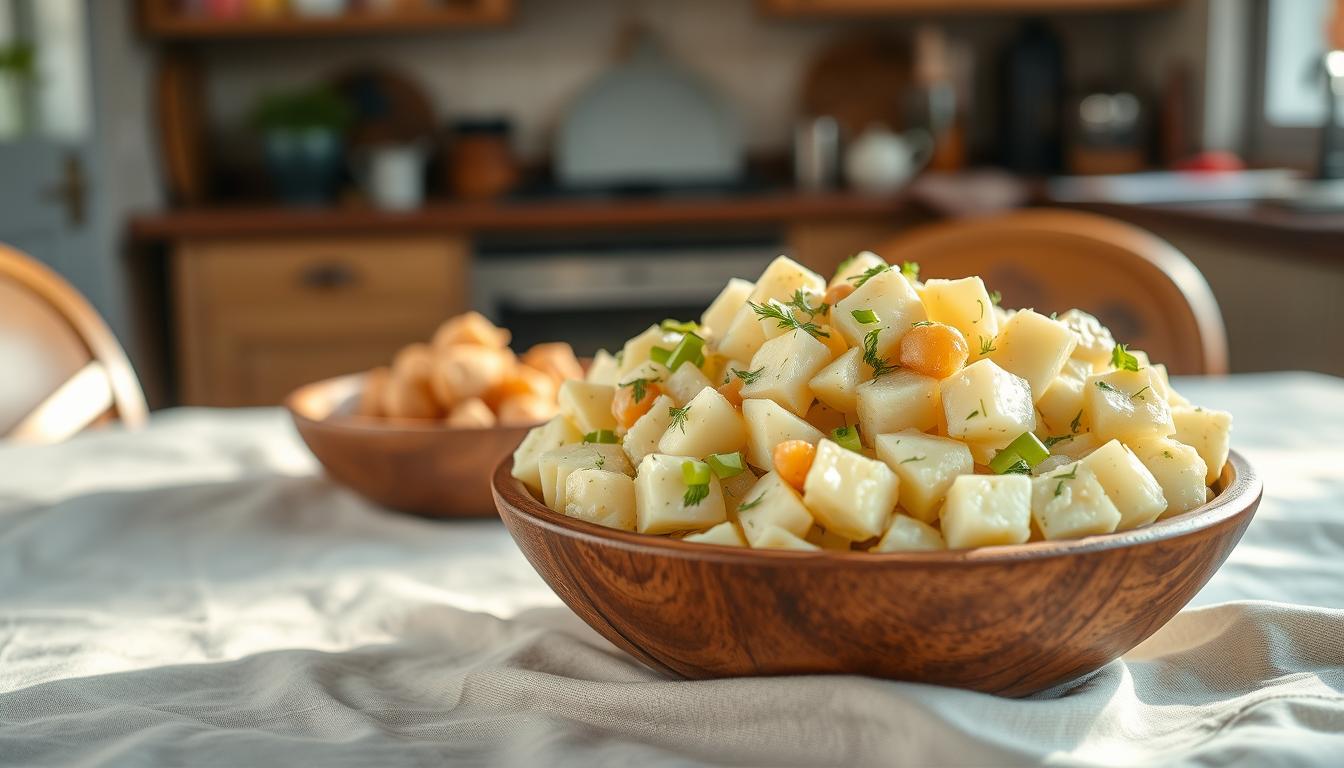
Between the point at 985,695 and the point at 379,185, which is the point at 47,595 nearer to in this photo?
the point at 985,695

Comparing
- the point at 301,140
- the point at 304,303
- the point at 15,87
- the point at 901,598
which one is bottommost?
the point at 304,303

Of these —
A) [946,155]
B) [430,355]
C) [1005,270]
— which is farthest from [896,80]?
[430,355]

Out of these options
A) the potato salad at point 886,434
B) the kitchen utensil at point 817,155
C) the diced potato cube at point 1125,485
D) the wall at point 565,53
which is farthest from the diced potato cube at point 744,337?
the wall at point 565,53

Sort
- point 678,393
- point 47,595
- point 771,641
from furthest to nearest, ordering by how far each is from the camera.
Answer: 1. point 47,595
2. point 678,393
3. point 771,641

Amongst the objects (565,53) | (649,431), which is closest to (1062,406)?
(649,431)

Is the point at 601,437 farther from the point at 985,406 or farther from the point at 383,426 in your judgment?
the point at 383,426

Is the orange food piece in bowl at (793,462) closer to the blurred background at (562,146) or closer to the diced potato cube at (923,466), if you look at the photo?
the diced potato cube at (923,466)
